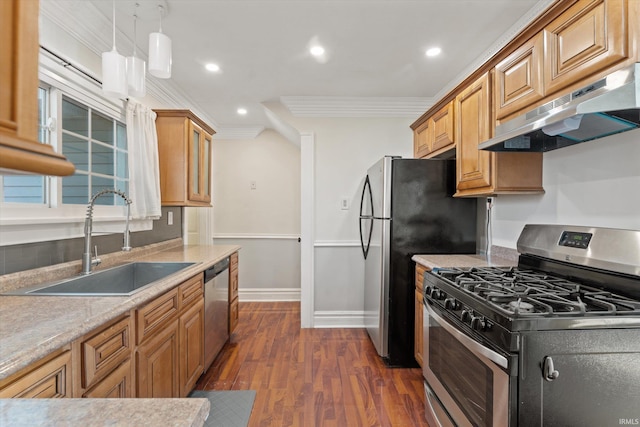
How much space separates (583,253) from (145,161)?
282cm

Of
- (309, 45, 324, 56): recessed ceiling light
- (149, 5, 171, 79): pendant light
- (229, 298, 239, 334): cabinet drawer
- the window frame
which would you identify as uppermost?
(309, 45, 324, 56): recessed ceiling light

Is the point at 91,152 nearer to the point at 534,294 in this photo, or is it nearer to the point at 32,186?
the point at 32,186

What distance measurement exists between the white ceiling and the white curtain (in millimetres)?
470

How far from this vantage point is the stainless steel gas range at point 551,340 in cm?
104

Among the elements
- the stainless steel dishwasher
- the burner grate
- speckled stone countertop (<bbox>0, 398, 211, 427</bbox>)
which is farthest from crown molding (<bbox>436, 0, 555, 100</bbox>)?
the stainless steel dishwasher

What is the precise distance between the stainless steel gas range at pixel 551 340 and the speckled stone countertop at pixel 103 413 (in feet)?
3.28

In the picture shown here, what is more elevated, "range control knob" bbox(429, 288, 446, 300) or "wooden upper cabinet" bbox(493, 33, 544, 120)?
"wooden upper cabinet" bbox(493, 33, 544, 120)

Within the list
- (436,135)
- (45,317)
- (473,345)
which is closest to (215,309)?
(45,317)

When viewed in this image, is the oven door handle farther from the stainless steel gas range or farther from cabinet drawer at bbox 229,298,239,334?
cabinet drawer at bbox 229,298,239,334

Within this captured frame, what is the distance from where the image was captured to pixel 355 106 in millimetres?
3490

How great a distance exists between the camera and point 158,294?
1599 millimetres

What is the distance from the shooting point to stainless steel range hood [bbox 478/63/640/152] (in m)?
1.07

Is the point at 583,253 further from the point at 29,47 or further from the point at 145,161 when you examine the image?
the point at 145,161

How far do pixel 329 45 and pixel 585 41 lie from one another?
5.15ft
